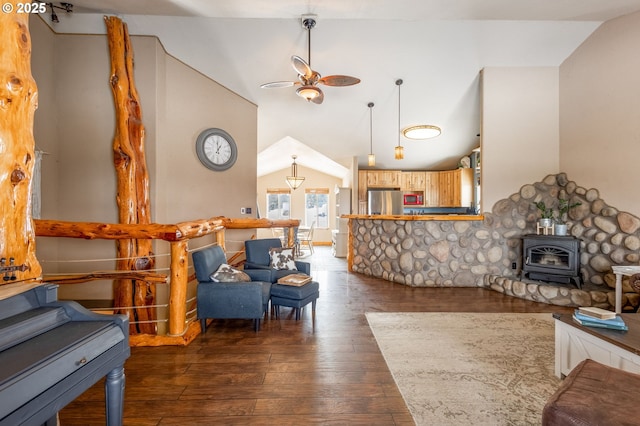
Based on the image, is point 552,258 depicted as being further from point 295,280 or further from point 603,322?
point 295,280

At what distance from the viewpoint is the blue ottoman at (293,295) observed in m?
3.07

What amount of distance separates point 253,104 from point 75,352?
4.78 metres

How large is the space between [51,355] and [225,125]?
409 cm

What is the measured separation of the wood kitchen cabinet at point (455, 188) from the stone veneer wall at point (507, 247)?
2.30 metres

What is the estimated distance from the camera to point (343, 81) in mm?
3172

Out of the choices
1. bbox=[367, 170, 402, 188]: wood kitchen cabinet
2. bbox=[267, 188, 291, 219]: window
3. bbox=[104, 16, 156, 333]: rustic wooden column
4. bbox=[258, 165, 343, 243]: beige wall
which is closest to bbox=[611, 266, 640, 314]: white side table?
bbox=[367, 170, 402, 188]: wood kitchen cabinet

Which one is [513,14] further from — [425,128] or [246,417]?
[246,417]

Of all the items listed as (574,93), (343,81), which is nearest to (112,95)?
(343,81)

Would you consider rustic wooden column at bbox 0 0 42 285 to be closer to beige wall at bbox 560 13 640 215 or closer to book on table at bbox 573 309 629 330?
book on table at bbox 573 309 629 330

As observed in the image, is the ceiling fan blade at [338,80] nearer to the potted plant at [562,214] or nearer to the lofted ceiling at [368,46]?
the lofted ceiling at [368,46]

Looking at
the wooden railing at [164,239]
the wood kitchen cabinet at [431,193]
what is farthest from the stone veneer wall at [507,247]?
the wooden railing at [164,239]

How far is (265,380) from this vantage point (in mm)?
2055

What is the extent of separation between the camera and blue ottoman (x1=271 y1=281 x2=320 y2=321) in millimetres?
3072

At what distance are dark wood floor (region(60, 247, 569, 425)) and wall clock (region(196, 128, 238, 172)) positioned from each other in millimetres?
2422
